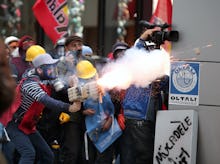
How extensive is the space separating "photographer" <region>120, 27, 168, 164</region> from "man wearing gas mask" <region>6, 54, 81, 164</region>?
0.58 meters

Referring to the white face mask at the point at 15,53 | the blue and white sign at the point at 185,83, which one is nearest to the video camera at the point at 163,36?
the blue and white sign at the point at 185,83

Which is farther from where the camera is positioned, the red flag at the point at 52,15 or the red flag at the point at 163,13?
the red flag at the point at 52,15

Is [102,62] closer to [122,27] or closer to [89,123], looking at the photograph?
[89,123]

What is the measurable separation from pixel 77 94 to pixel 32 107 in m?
0.70

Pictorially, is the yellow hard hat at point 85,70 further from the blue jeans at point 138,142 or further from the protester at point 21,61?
the protester at point 21,61

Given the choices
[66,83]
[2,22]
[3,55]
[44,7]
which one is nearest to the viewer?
[3,55]

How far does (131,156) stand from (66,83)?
1.08 m

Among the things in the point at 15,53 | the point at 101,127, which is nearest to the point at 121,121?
the point at 101,127

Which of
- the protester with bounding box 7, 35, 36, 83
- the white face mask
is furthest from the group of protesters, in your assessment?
the white face mask

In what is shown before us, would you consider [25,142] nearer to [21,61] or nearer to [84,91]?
[84,91]

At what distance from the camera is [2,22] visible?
48.7ft

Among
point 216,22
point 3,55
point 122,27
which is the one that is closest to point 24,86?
point 216,22

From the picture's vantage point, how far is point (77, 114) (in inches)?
270

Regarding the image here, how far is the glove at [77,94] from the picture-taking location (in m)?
6.23
